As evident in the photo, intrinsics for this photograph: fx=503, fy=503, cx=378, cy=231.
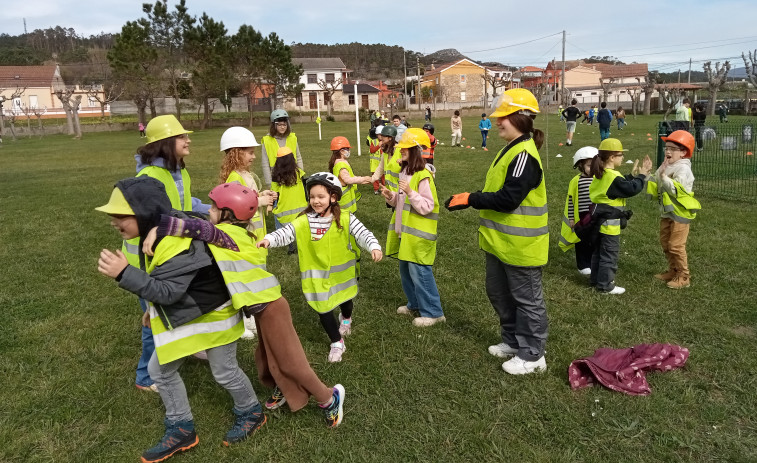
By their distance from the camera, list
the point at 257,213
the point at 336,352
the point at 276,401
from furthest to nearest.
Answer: the point at 257,213 → the point at 336,352 → the point at 276,401

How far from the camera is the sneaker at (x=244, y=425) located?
11.3 ft

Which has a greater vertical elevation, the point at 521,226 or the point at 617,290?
the point at 521,226

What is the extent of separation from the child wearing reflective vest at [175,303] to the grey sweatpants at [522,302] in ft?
6.99

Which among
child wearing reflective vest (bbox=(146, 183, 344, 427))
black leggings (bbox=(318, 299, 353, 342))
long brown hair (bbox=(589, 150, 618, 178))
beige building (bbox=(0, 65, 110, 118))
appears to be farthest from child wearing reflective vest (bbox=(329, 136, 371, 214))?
beige building (bbox=(0, 65, 110, 118))

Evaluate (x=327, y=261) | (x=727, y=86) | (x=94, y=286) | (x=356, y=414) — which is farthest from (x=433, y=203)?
(x=727, y=86)

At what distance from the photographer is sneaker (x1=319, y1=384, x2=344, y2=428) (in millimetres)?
3566

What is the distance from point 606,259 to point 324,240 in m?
3.45

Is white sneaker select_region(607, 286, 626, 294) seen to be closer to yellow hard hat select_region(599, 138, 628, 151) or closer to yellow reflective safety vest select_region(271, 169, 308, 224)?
yellow hard hat select_region(599, 138, 628, 151)

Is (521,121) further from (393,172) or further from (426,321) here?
(393,172)

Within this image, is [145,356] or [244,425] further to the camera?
[145,356]

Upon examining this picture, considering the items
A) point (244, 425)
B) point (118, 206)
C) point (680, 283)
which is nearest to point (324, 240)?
point (244, 425)

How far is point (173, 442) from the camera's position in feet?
10.8

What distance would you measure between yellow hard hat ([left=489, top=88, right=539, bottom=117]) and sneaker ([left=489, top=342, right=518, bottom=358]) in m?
2.05

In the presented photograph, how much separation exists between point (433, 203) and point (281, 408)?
225cm
